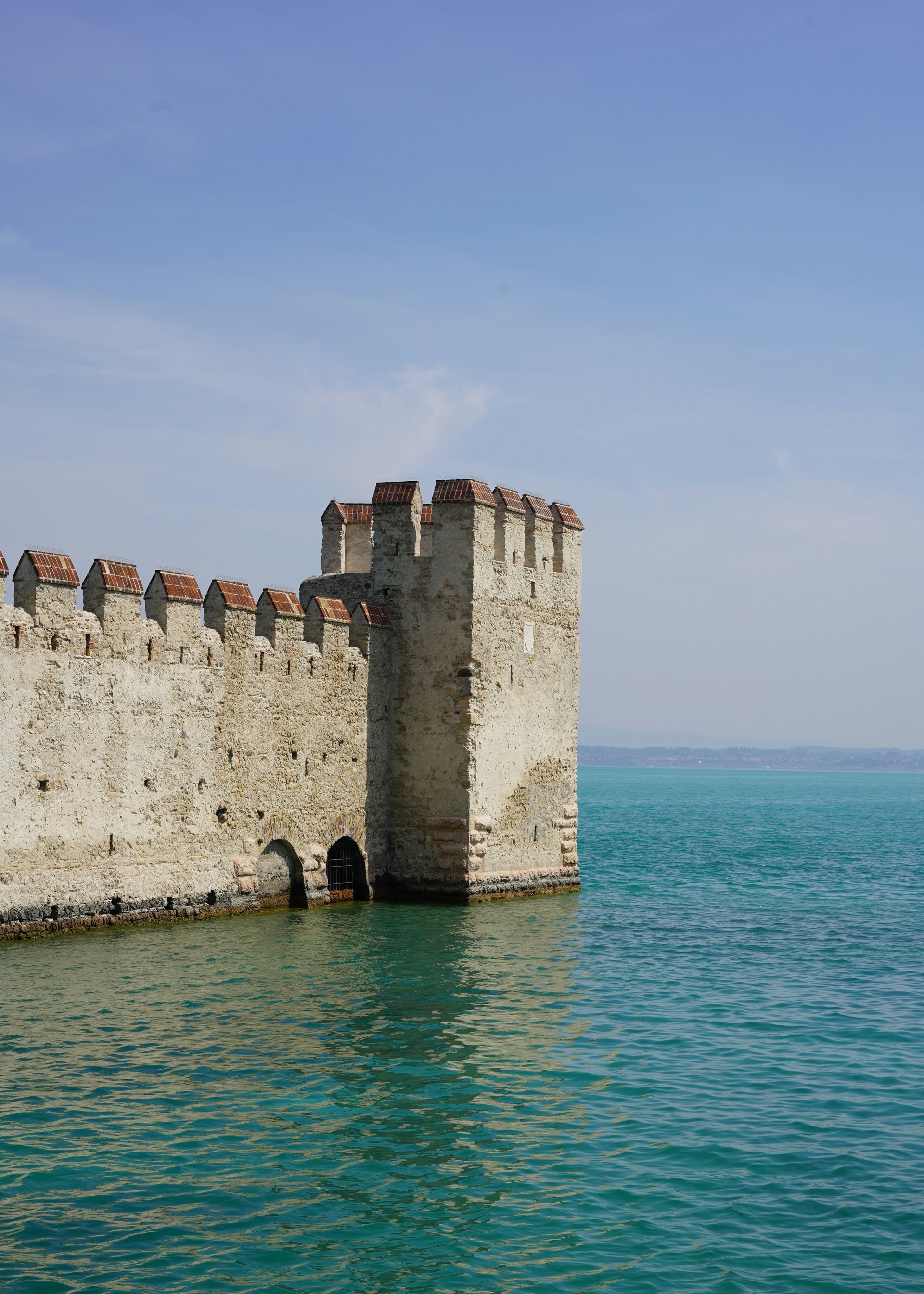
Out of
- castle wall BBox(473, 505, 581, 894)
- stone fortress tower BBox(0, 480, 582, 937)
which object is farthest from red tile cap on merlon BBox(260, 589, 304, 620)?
castle wall BBox(473, 505, 581, 894)

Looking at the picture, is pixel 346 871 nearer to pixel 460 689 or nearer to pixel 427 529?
pixel 460 689

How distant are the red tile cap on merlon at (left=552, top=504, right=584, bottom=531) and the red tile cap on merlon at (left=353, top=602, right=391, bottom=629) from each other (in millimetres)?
4149

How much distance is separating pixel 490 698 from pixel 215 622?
5.25 m

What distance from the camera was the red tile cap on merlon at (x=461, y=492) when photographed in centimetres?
2211

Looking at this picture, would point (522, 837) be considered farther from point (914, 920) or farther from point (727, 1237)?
point (727, 1237)

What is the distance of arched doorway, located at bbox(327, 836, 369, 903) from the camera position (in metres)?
22.0

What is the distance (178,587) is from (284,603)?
2247mm

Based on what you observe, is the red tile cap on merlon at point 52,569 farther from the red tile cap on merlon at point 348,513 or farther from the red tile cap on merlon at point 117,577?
the red tile cap on merlon at point 348,513

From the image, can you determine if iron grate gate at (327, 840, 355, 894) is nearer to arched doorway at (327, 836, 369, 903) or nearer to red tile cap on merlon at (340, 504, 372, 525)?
arched doorway at (327, 836, 369, 903)

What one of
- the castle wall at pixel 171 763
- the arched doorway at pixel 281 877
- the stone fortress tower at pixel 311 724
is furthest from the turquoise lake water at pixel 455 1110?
the stone fortress tower at pixel 311 724

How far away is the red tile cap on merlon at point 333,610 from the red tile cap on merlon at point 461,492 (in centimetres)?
238

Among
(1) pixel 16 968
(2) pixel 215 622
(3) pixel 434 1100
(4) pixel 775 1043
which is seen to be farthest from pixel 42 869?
(4) pixel 775 1043

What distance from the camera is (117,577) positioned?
1764 centimetres

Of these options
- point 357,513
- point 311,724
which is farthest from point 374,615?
point 357,513
